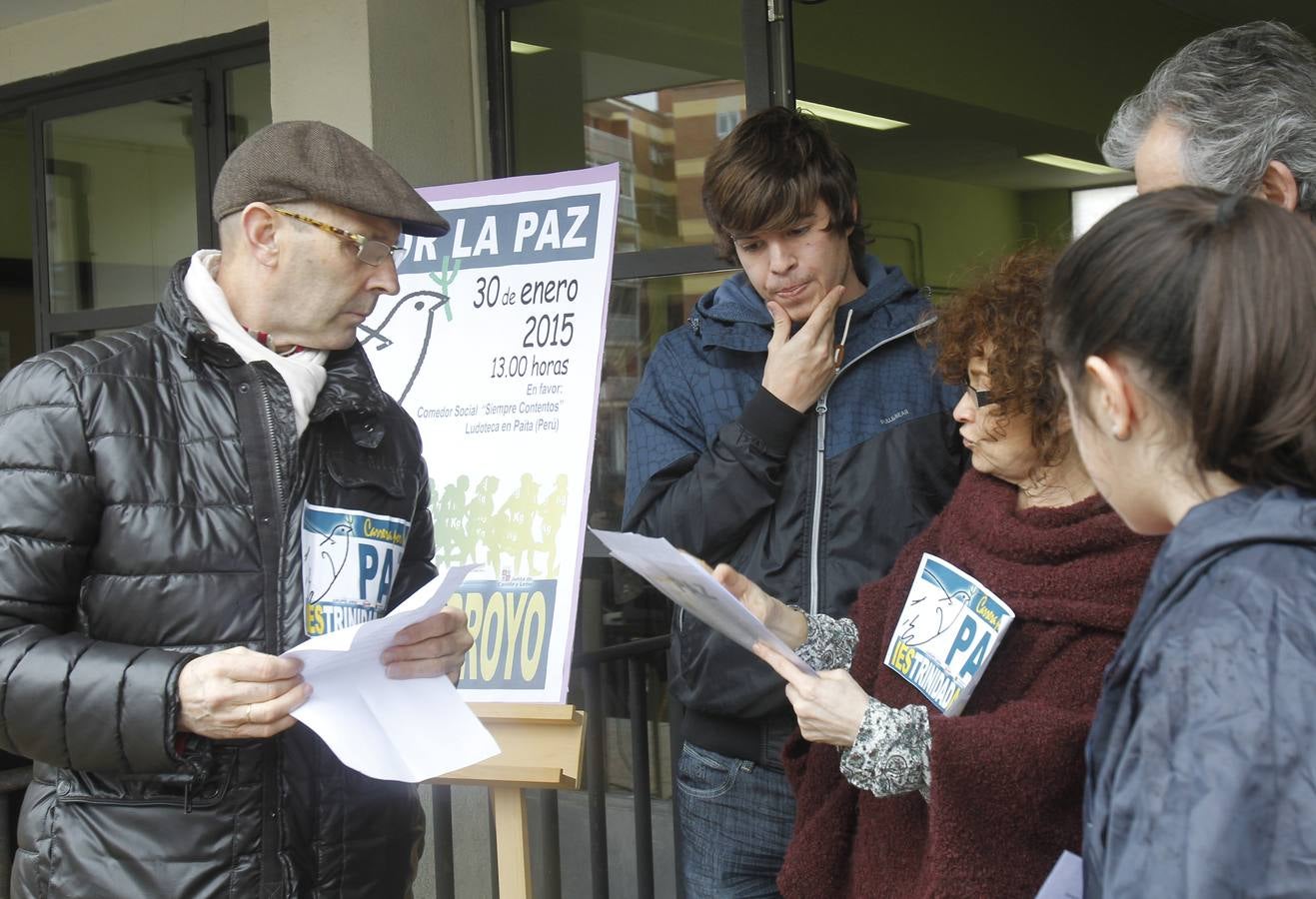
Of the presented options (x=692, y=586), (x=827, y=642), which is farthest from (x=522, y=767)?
(x=692, y=586)

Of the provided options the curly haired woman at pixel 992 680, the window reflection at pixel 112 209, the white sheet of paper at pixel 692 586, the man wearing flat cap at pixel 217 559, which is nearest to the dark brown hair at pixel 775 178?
the curly haired woman at pixel 992 680

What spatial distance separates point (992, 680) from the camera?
5.12ft

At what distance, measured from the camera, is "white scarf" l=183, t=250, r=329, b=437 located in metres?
1.67

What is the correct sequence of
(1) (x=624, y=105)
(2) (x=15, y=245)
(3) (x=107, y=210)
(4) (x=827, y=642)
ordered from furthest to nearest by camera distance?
1. (2) (x=15, y=245)
2. (3) (x=107, y=210)
3. (1) (x=624, y=105)
4. (4) (x=827, y=642)

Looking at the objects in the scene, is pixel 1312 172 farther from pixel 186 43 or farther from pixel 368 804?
pixel 186 43

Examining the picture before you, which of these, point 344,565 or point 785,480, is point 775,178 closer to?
point 785,480

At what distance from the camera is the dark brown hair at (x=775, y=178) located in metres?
2.09

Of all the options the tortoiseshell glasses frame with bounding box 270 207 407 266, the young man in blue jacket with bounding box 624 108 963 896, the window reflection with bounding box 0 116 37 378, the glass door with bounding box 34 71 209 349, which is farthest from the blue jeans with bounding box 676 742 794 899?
the window reflection with bounding box 0 116 37 378

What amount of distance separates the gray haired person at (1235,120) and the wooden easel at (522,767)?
134 cm

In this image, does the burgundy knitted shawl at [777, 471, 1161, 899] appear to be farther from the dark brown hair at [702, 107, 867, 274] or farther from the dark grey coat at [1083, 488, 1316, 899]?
the dark brown hair at [702, 107, 867, 274]

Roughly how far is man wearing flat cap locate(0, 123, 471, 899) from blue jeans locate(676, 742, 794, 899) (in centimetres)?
50

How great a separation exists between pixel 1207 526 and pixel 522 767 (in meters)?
1.57

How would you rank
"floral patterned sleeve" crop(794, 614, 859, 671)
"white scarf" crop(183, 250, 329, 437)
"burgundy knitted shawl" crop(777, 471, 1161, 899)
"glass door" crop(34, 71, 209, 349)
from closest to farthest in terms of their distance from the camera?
"burgundy knitted shawl" crop(777, 471, 1161, 899)
"white scarf" crop(183, 250, 329, 437)
"floral patterned sleeve" crop(794, 614, 859, 671)
"glass door" crop(34, 71, 209, 349)

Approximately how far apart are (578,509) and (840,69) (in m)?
3.91
